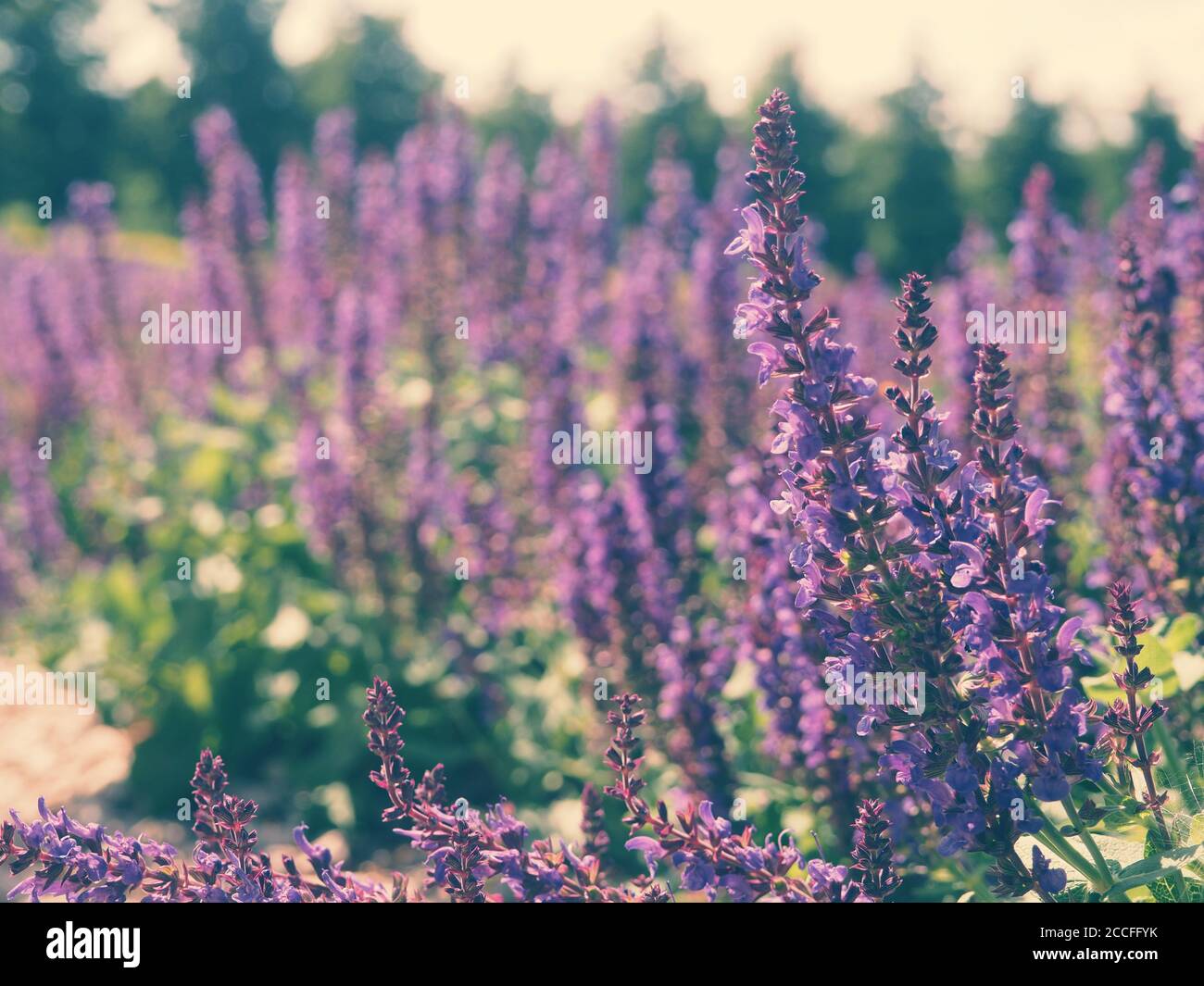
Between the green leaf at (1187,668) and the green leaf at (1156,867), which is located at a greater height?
the green leaf at (1187,668)

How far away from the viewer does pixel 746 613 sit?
3.77m

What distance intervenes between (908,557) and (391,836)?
3.92 meters

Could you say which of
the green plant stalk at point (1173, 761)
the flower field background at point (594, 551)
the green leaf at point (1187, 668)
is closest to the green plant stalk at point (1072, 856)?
the flower field background at point (594, 551)

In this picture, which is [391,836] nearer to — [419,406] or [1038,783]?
[419,406]

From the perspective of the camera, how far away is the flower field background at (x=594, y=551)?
7.48ft

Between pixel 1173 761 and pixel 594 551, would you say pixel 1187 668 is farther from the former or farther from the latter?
pixel 594 551

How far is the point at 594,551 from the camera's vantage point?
437cm

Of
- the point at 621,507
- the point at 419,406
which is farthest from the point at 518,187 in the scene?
the point at 621,507

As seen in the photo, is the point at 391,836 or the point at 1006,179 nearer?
the point at 391,836

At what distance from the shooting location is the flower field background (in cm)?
228

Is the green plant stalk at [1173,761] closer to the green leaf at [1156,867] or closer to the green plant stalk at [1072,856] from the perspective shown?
the green leaf at [1156,867]

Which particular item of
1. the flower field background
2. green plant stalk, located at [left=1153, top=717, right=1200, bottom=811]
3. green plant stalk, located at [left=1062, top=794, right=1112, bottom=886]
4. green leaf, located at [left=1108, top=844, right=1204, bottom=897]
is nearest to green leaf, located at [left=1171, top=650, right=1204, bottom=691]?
the flower field background

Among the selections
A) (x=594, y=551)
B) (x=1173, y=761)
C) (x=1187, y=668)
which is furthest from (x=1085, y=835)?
(x=594, y=551)

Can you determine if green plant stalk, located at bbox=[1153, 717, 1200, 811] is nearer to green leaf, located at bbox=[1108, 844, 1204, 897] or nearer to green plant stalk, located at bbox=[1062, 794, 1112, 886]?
green leaf, located at bbox=[1108, 844, 1204, 897]
